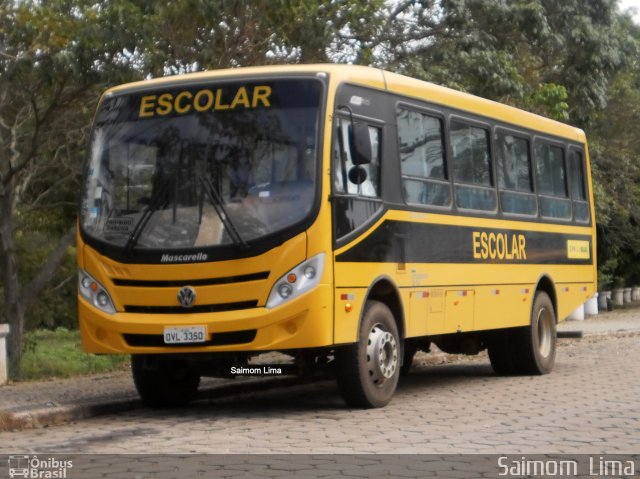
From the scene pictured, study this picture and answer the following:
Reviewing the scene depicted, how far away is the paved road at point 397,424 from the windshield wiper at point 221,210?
1.54 meters

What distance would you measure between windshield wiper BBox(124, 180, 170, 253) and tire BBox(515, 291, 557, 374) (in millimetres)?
5886

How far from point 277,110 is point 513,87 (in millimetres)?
Result: 13539

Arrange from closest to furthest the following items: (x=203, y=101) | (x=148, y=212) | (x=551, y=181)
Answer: (x=148, y=212) < (x=203, y=101) < (x=551, y=181)

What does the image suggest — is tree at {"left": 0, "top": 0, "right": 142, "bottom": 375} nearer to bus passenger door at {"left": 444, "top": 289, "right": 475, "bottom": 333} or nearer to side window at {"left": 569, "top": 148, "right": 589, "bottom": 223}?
bus passenger door at {"left": 444, "top": 289, "right": 475, "bottom": 333}

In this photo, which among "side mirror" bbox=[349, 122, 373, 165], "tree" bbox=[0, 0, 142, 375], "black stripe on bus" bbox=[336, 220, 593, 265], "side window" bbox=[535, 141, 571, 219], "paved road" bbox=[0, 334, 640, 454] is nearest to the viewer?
"paved road" bbox=[0, 334, 640, 454]

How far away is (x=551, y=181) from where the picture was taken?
17281mm

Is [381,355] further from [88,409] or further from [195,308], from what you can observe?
[88,409]

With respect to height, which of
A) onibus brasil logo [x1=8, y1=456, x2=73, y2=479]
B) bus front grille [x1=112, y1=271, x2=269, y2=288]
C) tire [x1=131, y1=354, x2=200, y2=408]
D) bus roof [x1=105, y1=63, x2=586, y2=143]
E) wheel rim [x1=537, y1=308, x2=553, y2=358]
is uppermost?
bus roof [x1=105, y1=63, x2=586, y2=143]

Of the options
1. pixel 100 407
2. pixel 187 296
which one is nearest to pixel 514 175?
pixel 187 296

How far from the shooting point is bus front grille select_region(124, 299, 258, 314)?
11523mm

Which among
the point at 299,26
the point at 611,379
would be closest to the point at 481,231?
the point at 611,379

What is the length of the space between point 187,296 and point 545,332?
653 centimetres

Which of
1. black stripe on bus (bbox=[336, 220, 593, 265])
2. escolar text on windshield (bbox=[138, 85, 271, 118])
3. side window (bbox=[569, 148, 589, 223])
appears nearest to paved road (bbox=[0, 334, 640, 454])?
black stripe on bus (bbox=[336, 220, 593, 265])

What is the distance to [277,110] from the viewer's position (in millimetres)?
11883
